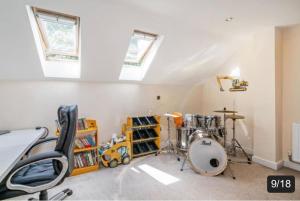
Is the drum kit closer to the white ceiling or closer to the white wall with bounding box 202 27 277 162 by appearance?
the white wall with bounding box 202 27 277 162

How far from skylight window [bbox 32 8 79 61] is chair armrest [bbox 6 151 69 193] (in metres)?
1.76

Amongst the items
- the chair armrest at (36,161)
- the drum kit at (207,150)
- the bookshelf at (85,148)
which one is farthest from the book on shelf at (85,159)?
the drum kit at (207,150)

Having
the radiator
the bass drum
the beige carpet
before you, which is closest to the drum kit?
the bass drum

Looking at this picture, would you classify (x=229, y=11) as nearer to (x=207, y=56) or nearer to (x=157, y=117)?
(x=207, y=56)

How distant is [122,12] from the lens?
2057mm

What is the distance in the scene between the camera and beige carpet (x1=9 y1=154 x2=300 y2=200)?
77.1 inches

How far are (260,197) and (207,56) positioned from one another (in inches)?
98.8

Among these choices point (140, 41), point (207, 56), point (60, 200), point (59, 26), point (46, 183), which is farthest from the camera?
point (207, 56)

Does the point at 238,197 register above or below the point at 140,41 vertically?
below

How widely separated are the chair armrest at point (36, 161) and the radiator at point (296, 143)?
10.1ft

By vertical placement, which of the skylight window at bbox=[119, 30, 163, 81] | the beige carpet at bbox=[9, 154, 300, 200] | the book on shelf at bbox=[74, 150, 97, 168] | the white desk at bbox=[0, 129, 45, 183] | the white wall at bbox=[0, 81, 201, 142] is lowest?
the beige carpet at bbox=[9, 154, 300, 200]

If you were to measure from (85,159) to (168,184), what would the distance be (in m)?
1.37

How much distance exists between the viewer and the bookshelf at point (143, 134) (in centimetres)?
315

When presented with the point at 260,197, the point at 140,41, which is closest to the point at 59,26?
the point at 140,41
